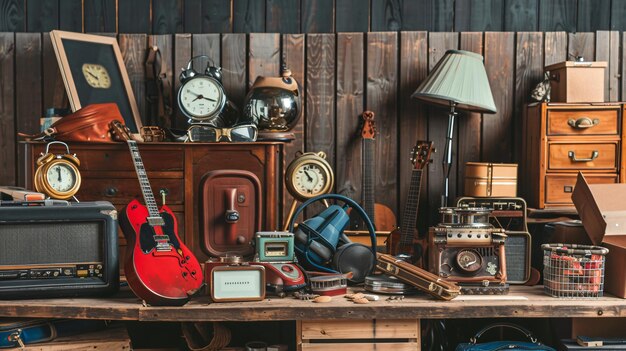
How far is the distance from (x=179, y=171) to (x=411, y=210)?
129 cm

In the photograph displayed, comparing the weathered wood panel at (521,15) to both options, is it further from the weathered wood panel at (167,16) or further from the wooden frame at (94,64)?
the wooden frame at (94,64)

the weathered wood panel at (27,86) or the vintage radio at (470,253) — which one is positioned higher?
the weathered wood panel at (27,86)

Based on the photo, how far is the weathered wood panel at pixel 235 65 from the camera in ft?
14.2

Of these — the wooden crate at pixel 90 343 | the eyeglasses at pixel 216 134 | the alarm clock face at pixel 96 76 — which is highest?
the alarm clock face at pixel 96 76

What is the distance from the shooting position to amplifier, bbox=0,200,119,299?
3283 mm

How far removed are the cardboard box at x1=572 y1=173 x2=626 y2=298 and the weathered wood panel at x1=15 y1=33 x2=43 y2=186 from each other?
3.15 metres

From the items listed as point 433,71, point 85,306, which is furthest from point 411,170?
point 85,306

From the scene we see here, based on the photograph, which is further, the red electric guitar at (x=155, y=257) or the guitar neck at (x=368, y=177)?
the guitar neck at (x=368, y=177)

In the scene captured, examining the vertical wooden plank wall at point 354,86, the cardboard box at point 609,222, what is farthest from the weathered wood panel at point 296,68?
the cardboard box at point 609,222

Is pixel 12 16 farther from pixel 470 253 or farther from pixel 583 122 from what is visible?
pixel 583 122

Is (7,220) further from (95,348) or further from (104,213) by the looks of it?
(95,348)

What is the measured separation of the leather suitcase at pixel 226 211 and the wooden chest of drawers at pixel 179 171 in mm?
39

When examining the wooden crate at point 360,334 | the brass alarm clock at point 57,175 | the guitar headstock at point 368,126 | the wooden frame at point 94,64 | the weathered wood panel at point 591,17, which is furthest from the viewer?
the weathered wood panel at point 591,17

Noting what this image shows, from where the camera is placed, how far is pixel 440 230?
343 cm
